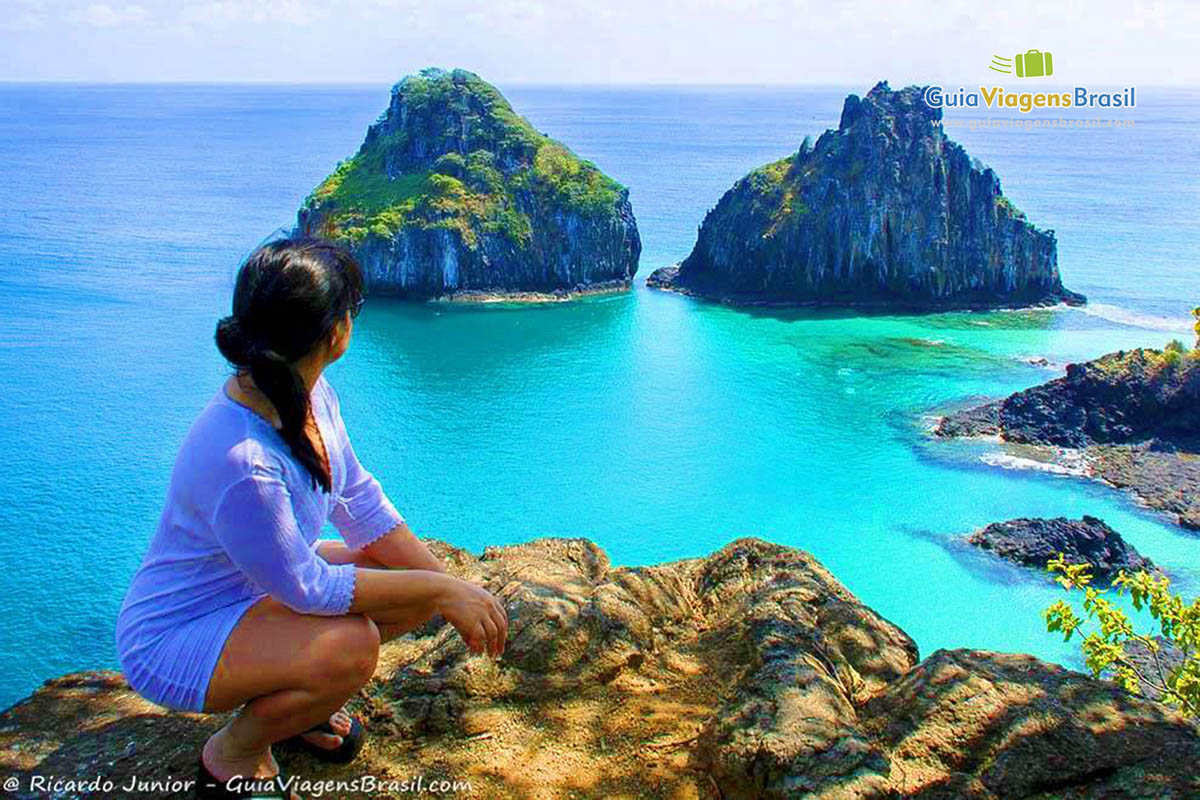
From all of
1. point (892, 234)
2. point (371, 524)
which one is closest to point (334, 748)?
point (371, 524)

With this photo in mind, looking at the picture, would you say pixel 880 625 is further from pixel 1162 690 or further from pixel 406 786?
pixel 406 786

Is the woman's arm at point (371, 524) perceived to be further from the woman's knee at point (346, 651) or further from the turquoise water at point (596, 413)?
the turquoise water at point (596, 413)

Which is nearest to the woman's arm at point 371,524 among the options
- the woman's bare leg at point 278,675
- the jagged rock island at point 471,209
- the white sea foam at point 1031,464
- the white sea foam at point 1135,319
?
the woman's bare leg at point 278,675

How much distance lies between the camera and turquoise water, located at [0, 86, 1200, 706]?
2828 cm

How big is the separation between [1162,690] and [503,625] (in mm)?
5785

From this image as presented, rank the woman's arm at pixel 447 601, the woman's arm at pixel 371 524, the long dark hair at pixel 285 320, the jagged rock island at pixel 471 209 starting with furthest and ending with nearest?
the jagged rock island at pixel 471 209 → the woman's arm at pixel 371 524 → the woman's arm at pixel 447 601 → the long dark hair at pixel 285 320

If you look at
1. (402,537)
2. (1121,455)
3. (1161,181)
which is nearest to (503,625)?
(402,537)

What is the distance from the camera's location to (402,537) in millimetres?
4363

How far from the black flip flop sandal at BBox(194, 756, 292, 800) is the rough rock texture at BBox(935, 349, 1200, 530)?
3841 centimetres

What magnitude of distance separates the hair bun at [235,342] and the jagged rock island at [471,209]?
6170cm

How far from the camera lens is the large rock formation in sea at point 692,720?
4.27 m

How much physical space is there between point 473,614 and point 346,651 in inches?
19.9

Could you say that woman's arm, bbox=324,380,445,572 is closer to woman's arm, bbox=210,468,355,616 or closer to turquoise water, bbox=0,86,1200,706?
woman's arm, bbox=210,468,355,616

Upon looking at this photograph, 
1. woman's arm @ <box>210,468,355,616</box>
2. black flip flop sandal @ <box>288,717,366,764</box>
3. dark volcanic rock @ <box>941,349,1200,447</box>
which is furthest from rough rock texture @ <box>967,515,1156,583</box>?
woman's arm @ <box>210,468,355,616</box>
